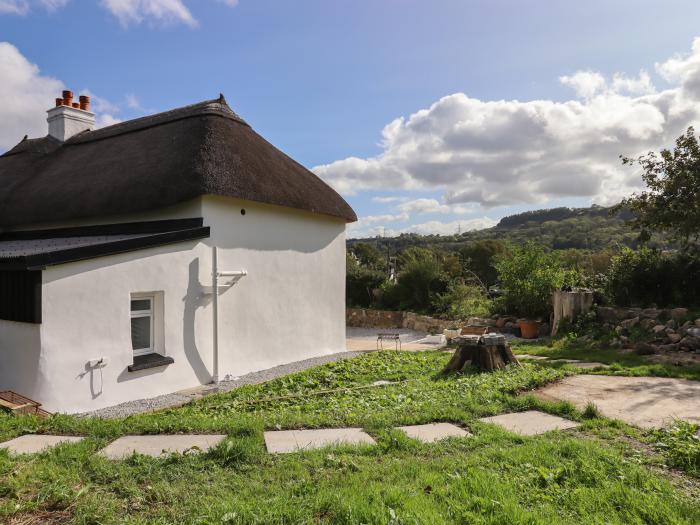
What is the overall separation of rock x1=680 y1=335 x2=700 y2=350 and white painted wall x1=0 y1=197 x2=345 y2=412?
309 inches

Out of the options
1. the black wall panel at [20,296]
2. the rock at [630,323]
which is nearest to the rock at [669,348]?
the rock at [630,323]

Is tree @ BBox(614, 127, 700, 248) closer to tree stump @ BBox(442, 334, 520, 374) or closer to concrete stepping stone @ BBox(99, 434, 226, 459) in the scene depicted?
tree stump @ BBox(442, 334, 520, 374)

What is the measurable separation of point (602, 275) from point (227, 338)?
10914mm

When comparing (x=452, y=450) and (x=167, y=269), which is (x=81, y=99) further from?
(x=452, y=450)

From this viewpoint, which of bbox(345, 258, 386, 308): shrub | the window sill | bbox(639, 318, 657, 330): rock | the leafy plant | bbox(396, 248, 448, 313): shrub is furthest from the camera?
bbox(345, 258, 386, 308): shrub

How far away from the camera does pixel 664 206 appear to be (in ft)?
37.5

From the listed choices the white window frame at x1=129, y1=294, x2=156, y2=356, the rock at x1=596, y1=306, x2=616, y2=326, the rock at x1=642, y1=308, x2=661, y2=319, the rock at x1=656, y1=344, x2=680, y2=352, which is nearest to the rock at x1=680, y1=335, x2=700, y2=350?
the rock at x1=656, y1=344, x2=680, y2=352

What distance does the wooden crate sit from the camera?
5.46m

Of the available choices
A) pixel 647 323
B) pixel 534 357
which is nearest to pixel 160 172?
pixel 534 357

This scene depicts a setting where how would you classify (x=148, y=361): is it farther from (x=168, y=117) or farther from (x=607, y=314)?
(x=607, y=314)

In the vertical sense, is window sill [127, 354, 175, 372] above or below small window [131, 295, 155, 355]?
below

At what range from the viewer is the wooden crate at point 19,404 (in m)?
5.46

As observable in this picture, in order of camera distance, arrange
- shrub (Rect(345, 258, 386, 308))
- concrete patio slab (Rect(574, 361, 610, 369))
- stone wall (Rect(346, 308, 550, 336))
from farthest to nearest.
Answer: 1. shrub (Rect(345, 258, 386, 308))
2. stone wall (Rect(346, 308, 550, 336))
3. concrete patio slab (Rect(574, 361, 610, 369))

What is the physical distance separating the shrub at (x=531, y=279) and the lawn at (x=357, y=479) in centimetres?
955
